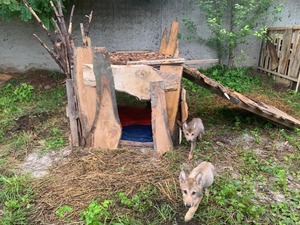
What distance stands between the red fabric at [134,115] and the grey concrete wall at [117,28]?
2.90 metres

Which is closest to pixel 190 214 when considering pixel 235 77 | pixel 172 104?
pixel 172 104

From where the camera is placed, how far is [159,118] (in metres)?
3.85

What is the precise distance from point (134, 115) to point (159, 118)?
177 centimetres

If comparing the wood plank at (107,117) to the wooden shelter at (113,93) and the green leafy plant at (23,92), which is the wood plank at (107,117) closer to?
the wooden shelter at (113,93)

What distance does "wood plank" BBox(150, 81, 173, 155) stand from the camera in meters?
3.81

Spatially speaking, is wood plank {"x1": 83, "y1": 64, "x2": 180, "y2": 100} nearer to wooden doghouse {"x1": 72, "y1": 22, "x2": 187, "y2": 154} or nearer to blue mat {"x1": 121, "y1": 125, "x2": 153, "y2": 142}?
wooden doghouse {"x1": 72, "y1": 22, "x2": 187, "y2": 154}

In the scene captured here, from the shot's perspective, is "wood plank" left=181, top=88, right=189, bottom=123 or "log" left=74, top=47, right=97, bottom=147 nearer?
"log" left=74, top=47, right=97, bottom=147

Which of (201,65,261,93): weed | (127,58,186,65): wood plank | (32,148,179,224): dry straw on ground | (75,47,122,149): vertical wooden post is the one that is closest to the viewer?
(32,148,179,224): dry straw on ground

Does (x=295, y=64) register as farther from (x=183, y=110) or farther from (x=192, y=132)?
(x=192, y=132)

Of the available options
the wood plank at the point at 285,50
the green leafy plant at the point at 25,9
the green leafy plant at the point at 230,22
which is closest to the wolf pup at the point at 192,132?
the green leafy plant at the point at 230,22

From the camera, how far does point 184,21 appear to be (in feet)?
25.7

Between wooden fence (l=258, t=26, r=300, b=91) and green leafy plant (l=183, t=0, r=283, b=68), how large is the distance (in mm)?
393

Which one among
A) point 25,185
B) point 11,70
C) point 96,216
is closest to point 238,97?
point 96,216

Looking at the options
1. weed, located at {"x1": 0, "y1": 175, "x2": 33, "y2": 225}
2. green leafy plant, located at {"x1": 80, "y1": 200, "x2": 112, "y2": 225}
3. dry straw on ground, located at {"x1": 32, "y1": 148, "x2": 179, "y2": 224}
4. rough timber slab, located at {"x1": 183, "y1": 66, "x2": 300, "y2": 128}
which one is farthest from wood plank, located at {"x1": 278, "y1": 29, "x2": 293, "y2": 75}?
weed, located at {"x1": 0, "y1": 175, "x2": 33, "y2": 225}
